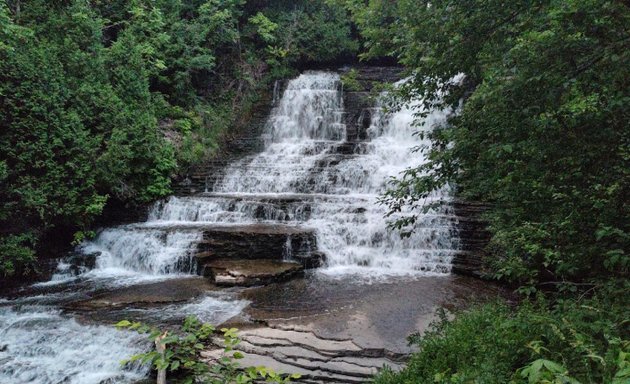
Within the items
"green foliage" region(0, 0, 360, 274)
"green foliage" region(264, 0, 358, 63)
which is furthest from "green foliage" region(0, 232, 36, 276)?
"green foliage" region(264, 0, 358, 63)

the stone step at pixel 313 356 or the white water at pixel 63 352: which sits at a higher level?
the stone step at pixel 313 356

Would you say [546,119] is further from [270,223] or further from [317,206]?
[270,223]

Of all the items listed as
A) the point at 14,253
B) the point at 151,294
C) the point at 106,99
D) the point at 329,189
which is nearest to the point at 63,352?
the point at 151,294

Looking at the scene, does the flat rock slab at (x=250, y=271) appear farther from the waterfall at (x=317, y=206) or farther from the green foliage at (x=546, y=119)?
the green foliage at (x=546, y=119)

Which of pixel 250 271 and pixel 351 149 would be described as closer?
pixel 250 271

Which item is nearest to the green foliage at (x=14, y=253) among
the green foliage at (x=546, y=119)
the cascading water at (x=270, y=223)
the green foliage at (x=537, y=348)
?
the cascading water at (x=270, y=223)

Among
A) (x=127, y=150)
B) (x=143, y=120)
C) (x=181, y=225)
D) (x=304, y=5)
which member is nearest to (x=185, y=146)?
(x=143, y=120)

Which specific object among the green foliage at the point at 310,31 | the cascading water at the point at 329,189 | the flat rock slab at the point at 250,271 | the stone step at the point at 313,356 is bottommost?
the stone step at the point at 313,356

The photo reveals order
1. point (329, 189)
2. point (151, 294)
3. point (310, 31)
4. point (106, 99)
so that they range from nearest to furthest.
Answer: point (151, 294) < point (106, 99) < point (329, 189) < point (310, 31)

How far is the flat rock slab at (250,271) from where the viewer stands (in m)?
8.41

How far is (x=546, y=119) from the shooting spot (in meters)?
3.44

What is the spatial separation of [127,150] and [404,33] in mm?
8971

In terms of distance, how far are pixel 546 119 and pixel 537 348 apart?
73.1 inches

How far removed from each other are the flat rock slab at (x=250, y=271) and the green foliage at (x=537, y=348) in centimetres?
437
